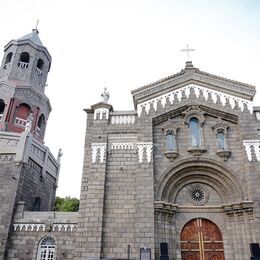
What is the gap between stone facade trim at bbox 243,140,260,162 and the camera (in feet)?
48.2

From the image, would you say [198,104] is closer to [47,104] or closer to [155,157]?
[155,157]

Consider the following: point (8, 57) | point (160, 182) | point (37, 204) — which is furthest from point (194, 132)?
point (8, 57)

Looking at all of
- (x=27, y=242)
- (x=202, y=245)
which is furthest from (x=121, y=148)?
(x=27, y=242)

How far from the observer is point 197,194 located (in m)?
15.2

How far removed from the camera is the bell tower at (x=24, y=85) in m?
21.3

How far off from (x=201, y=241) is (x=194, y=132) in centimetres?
573

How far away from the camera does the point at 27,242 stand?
15.8m

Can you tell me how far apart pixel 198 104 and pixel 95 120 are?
597cm

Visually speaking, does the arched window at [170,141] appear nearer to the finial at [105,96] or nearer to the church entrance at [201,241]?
the church entrance at [201,241]

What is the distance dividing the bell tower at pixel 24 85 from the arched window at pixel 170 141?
10.5 m

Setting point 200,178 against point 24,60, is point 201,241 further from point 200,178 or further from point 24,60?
point 24,60

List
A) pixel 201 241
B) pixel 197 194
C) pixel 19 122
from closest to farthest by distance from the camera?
pixel 201 241 < pixel 197 194 < pixel 19 122

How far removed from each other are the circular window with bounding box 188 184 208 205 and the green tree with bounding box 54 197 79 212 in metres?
26.9

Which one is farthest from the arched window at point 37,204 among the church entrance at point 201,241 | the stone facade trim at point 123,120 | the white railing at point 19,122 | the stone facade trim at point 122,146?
the church entrance at point 201,241
